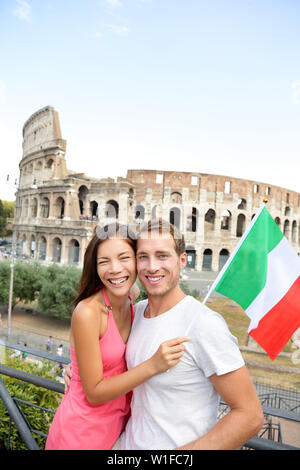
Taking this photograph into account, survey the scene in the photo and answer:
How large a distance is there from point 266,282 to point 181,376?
4.03ft

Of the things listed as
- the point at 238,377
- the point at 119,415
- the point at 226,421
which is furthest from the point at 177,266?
the point at 119,415

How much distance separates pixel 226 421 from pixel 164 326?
1.61 feet

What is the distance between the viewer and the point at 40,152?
3173cm

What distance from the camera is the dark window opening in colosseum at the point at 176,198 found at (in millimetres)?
32597

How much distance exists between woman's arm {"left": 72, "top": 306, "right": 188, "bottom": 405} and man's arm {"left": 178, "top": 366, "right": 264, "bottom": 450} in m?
0.35

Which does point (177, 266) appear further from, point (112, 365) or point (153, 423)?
point (153, 423)

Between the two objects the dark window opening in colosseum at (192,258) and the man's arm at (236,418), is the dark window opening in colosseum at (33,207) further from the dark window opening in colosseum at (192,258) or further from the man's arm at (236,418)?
the man's arm at (236,418)

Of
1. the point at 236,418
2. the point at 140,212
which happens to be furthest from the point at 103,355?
the point at 140,212

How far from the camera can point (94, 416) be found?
68.1 inches

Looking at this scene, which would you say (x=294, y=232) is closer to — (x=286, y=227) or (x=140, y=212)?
(x=286, y=227)

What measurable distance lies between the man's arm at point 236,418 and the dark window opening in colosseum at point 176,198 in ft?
103

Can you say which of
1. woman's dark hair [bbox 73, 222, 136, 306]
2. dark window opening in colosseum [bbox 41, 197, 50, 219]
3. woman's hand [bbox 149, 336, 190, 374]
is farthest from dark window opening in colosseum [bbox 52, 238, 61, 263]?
woman's hand [bbox 149, 336, 190, 374]

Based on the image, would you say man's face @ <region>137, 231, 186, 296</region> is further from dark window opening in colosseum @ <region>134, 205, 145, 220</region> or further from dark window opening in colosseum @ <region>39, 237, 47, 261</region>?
dark window opening in colosseum @ <region>39, 237, 47, 261</region>
